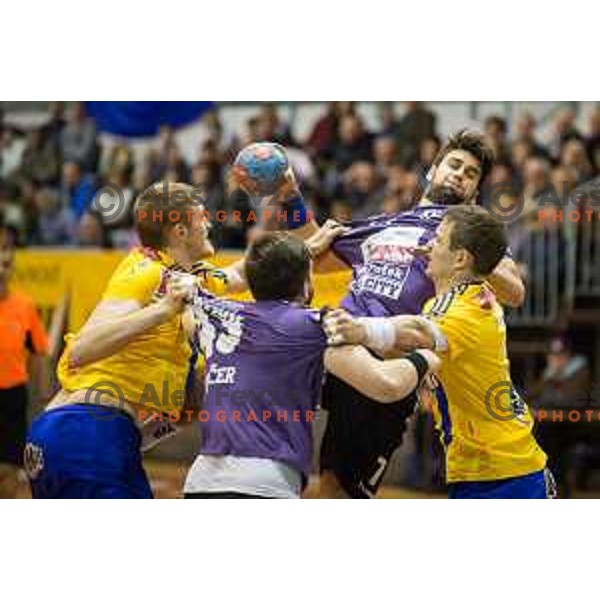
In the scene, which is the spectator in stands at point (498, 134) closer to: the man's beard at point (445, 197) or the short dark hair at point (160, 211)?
the man's beard at point (445, 197)

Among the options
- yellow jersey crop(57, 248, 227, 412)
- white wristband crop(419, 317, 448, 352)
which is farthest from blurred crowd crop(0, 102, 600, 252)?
white wristband crop(419, 317, 448, 352)

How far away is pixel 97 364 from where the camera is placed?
561 cm

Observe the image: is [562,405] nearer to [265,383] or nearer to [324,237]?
[324,237]

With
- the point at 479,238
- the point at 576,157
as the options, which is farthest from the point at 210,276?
the point at 576,157

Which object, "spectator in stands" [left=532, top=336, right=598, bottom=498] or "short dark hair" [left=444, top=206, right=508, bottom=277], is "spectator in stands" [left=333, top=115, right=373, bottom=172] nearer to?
"spectator in stands" [left=532, top=336, right=598, bottom=498]

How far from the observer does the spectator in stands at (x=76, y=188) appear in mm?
7660

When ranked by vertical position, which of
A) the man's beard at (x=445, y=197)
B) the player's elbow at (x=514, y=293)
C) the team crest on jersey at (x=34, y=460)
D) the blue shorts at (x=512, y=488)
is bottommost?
the blue shorts at (x=512, y=488)

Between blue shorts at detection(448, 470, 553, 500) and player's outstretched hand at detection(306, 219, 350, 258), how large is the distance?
1.29 metres

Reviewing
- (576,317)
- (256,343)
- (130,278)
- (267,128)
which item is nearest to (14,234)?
(267,128)

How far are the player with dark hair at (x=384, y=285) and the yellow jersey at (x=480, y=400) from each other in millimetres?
342

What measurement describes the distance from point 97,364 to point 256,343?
0.80 metres

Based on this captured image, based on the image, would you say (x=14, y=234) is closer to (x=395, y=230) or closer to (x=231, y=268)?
(x=231, y=268)

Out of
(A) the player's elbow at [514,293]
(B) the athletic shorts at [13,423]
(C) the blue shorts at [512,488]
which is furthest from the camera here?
(B) the athletic shorts at [13,423]

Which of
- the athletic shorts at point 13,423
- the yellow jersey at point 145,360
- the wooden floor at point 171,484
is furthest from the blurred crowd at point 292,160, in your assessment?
the yellow jersey at point 145,360
